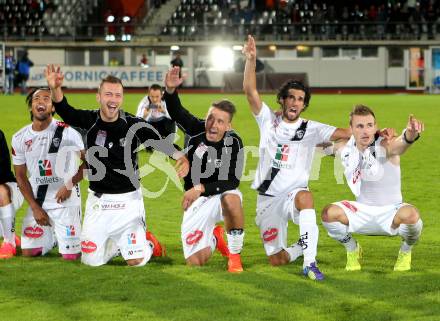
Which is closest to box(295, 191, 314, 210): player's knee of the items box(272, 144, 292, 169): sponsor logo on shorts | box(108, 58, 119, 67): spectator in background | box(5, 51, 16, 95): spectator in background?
box(272, 144, 292, 169): sponsor logo on shorts

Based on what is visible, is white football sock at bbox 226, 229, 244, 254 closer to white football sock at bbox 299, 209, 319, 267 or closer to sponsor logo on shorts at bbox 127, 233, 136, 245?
white football sock at bbox 299, 209, 319, 267

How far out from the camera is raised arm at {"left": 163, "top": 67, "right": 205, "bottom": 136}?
747cm

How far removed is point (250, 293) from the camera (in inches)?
258

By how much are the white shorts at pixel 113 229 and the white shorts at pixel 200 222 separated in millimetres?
359

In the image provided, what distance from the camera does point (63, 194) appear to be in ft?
26.4

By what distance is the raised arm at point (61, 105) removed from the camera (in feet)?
23.7

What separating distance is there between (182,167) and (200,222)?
70 cm

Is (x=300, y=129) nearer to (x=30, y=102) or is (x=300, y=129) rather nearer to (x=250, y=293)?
(x=250, y=293)

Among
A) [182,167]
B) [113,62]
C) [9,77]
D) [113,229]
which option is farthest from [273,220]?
[113,62]

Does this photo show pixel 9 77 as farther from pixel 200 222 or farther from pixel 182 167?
pixel 182 167

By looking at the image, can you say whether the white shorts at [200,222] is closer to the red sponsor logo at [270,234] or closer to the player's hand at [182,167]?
the red sponsor logo at [270,234]

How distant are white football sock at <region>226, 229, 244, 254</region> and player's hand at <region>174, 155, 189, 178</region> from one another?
24.3 inches

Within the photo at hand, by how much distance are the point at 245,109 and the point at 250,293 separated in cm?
2421

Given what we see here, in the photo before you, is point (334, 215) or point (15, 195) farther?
point (15, 195)
